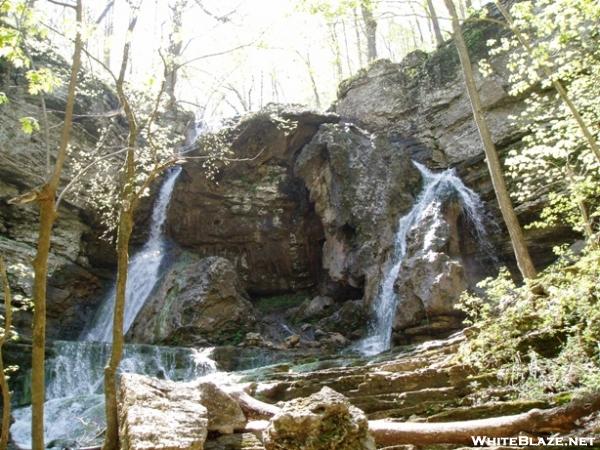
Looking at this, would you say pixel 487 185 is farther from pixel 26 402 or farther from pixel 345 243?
pixel 26 402

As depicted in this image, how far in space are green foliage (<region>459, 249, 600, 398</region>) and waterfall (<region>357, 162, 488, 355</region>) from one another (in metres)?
7.01

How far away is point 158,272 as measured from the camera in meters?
19.7

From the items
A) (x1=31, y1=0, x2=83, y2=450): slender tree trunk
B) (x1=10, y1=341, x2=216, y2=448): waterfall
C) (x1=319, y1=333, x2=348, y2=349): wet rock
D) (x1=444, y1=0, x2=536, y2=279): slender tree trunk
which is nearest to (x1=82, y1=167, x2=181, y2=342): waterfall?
(x1=10, y1=341, x2=216, y2=448): waterfall

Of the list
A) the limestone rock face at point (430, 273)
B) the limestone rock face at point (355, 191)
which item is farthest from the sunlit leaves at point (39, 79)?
the limestone rock face at point (355, 191)

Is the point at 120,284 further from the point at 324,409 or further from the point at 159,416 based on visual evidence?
the point at 324,409

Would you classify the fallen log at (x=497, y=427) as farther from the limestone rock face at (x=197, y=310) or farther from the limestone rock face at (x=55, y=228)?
the limestone rock face at (x=55, y=228)

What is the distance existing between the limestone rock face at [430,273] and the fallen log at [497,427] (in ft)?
28.6

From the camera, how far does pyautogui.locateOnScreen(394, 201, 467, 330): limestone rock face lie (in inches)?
505

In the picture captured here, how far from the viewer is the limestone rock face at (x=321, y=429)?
10.6 ft

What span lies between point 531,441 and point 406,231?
12.3 meters

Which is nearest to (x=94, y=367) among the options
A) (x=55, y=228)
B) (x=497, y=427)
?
(x=55, y=228)

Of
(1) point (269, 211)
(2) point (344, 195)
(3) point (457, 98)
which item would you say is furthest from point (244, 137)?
(3) point (457, 98)

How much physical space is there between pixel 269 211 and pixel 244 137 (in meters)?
3.26

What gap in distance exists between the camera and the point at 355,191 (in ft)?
59.2
